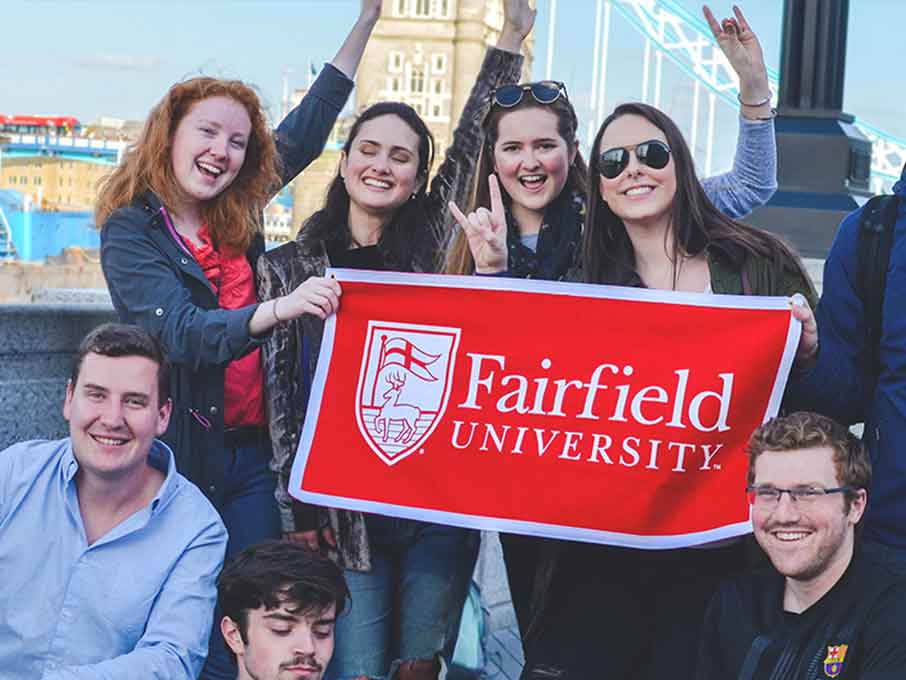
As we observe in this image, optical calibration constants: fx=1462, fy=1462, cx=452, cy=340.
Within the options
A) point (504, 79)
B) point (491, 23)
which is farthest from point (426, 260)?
point (491, 23)

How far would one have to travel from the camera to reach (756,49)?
3830 mm

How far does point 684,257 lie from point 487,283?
54cm

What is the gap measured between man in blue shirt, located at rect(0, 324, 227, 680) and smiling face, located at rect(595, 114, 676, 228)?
3.87 ft

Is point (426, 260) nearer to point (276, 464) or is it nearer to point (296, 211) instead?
point (276, 464)

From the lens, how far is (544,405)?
3.82m

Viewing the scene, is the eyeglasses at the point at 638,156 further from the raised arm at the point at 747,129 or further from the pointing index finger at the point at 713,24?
the pointing index finger at the point at 713,24

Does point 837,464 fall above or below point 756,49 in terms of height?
below

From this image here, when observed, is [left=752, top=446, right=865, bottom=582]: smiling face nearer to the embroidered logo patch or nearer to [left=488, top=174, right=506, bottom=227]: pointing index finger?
the embroidered logo patch

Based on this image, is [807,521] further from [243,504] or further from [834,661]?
[243,504]

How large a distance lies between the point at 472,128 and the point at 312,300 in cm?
79

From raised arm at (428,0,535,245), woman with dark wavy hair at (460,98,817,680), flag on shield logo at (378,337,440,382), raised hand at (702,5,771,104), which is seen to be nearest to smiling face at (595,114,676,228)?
woman with dark wavy hair at (460,98,817,680)

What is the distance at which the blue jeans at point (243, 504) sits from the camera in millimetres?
3844

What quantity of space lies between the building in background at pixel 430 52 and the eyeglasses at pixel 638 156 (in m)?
80.1

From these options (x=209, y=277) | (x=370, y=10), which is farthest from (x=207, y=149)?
(x=370, y=10)
